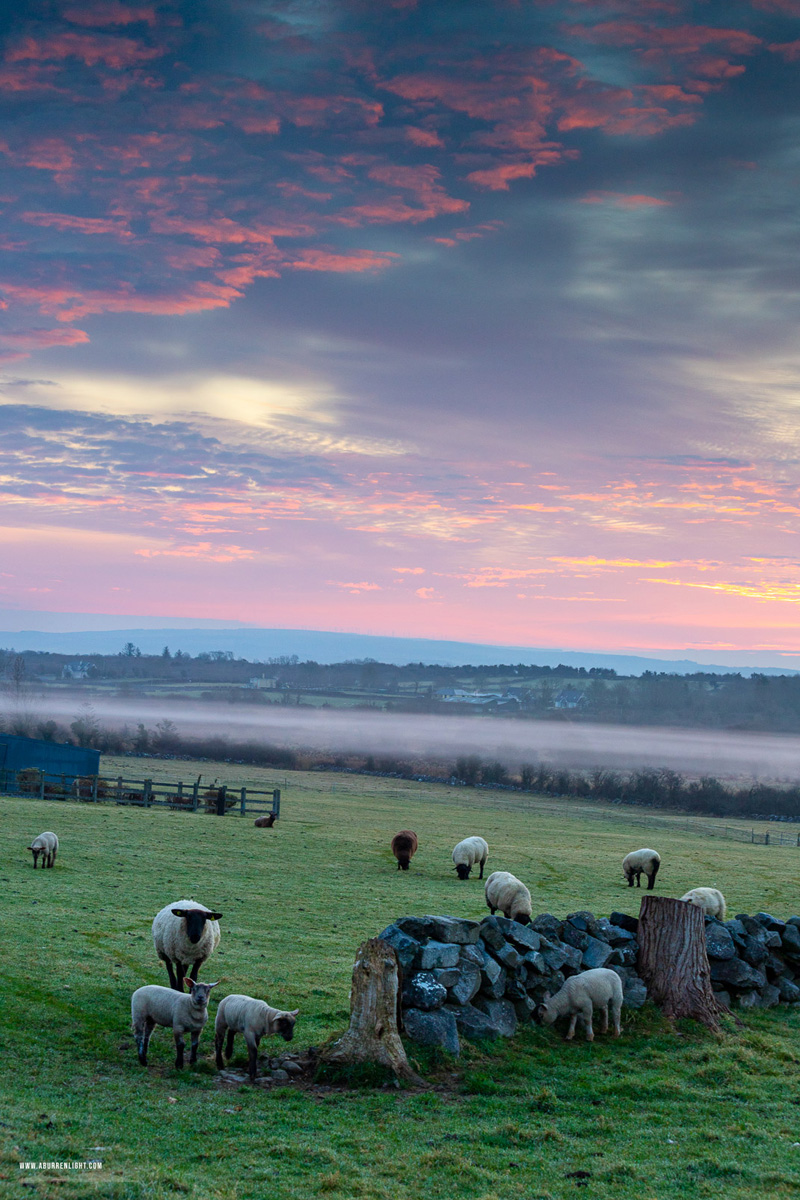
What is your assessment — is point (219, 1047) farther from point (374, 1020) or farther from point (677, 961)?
point (677, 961)

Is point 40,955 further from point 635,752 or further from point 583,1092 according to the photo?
point 635,752

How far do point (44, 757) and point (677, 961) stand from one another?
49924 mm

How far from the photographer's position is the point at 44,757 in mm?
56938

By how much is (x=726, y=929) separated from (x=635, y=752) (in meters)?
145

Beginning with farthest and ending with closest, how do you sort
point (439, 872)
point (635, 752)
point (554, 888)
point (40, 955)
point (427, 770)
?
point (635, 752)
point (427, 770)
point (439, 872)
point (554, 888)
point (40, 955)

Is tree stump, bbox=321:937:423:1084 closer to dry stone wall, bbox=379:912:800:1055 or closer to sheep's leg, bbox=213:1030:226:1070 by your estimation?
dry stone wall, bbox=379:912:800:1055

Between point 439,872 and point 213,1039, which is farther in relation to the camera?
point 439,872

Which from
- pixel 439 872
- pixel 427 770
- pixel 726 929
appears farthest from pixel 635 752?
pixel 726 929

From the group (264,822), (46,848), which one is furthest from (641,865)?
(46,848)

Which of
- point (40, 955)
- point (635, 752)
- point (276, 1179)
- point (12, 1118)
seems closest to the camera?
point (276, 1179)

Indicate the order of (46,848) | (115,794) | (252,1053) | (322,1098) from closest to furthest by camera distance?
1. (322,1098)
2. (252,1053)
3. (46,848)
4. (115,794)

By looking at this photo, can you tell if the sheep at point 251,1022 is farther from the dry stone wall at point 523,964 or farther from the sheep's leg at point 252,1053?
the dry stone wall at point 523,964

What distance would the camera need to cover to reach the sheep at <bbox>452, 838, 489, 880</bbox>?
33.1 m

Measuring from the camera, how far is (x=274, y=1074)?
1177cm
